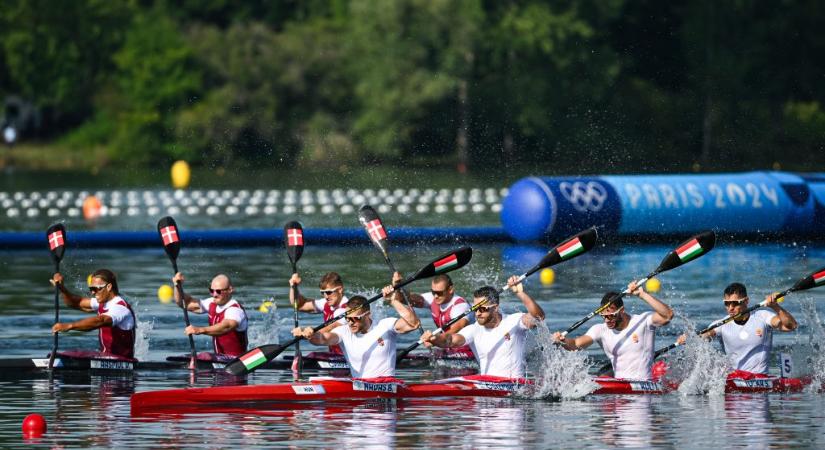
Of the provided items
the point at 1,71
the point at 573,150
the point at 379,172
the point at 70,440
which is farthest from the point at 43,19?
the point at 70,440

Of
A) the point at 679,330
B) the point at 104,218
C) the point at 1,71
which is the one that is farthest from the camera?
the point at 1,71

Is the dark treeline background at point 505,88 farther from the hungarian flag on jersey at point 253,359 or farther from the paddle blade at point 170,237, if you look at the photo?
the hungarian flag on jersey at point 253,359

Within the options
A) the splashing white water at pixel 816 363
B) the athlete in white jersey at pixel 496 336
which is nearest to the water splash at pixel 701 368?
the splashing white water at pixel 816 363

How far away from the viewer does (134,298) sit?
27.4 metres

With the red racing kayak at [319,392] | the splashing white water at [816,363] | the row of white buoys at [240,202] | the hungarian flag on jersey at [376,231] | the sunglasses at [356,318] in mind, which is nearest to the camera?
the red racing kayak at [319,392]

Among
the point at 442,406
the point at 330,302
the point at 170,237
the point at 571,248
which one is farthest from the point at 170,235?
the point at 442,406

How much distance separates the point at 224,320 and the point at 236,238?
52.6ft

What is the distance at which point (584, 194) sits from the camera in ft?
116

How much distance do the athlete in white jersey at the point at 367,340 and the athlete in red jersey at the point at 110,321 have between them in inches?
125

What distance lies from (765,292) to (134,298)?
9843 mm

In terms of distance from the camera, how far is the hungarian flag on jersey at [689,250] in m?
19.4

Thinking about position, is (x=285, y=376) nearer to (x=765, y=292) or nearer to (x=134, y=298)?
(x=134, y=298)

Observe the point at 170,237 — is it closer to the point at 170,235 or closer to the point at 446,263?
the point at 170,235

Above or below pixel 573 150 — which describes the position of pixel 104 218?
below
